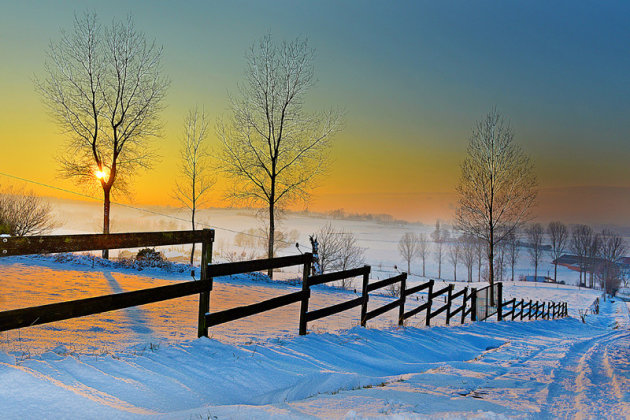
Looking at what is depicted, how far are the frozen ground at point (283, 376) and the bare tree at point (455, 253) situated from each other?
297 feet

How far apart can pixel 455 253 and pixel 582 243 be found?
1169 inches

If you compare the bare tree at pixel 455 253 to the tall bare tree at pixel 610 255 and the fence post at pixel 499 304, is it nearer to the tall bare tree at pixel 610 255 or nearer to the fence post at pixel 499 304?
the tall bare tree at pixel 610 255

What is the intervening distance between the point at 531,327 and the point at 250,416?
16.2m

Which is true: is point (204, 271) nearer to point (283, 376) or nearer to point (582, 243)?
point (283, 376)

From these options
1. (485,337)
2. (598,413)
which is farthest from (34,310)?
(485,337)

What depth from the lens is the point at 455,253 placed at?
316 ft

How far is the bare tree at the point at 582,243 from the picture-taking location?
8962 cm

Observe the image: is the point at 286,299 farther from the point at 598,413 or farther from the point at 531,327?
the point at 531,327

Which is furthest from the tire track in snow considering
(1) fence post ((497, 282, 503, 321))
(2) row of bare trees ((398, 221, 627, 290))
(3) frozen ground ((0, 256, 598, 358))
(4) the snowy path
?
(2) row of bare trees ((398, 221, 627, 290))

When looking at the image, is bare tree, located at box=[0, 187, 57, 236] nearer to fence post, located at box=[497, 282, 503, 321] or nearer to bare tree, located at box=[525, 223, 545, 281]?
fence post, located at box=[497, 282, 503, 321]

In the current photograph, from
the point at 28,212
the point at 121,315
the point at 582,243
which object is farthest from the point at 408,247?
the point at 121,315

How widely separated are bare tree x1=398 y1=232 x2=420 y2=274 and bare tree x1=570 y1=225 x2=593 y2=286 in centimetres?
3743

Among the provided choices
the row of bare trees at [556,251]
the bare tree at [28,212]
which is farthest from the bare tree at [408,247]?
the bare tree at [28,212]

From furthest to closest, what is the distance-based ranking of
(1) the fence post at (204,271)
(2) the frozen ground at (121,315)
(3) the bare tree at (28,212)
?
(3) the bare tree at (28,212)
(2) the frozen ground at (121,315)
(1) the fence post at (204,271)
